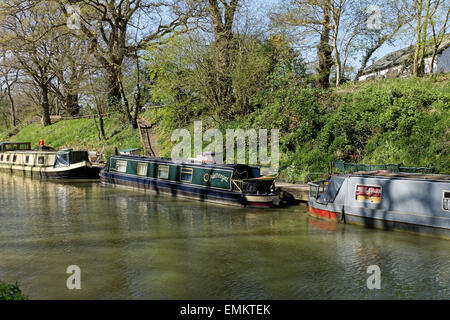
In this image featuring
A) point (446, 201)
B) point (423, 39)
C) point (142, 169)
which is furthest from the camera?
point (423, 39)

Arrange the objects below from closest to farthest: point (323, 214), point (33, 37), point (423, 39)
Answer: point (323, 214)
point (423, 39)
point (33, 37)

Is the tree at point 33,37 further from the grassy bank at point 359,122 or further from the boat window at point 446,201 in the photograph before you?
the boat window at point 446,201

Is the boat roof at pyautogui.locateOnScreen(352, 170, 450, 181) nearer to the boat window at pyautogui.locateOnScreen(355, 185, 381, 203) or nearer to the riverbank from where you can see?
the boat window at pyautogui.locateOnScreen(355, 185, 381, 203)

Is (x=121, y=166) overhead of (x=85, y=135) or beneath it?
beneath

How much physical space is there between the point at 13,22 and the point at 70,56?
4951 millimetres

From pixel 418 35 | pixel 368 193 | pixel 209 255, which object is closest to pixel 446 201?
pixel 368 193

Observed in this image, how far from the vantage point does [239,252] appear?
31.8 ft

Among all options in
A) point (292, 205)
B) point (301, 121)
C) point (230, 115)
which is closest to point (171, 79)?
point (230, 115)

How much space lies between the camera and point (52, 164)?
24766 mm

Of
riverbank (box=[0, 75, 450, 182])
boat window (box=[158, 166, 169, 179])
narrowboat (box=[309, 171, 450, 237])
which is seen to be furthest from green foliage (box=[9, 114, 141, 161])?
narrowboat (box=[309, 171, 450, 237])

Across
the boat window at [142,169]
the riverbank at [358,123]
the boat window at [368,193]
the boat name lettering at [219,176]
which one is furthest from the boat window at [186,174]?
the boat window at [368,193]

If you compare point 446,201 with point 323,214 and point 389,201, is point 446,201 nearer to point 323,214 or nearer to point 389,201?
point 389,201

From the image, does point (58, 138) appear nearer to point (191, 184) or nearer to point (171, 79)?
A: point (171, 79)

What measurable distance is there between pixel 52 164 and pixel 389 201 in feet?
66.5
